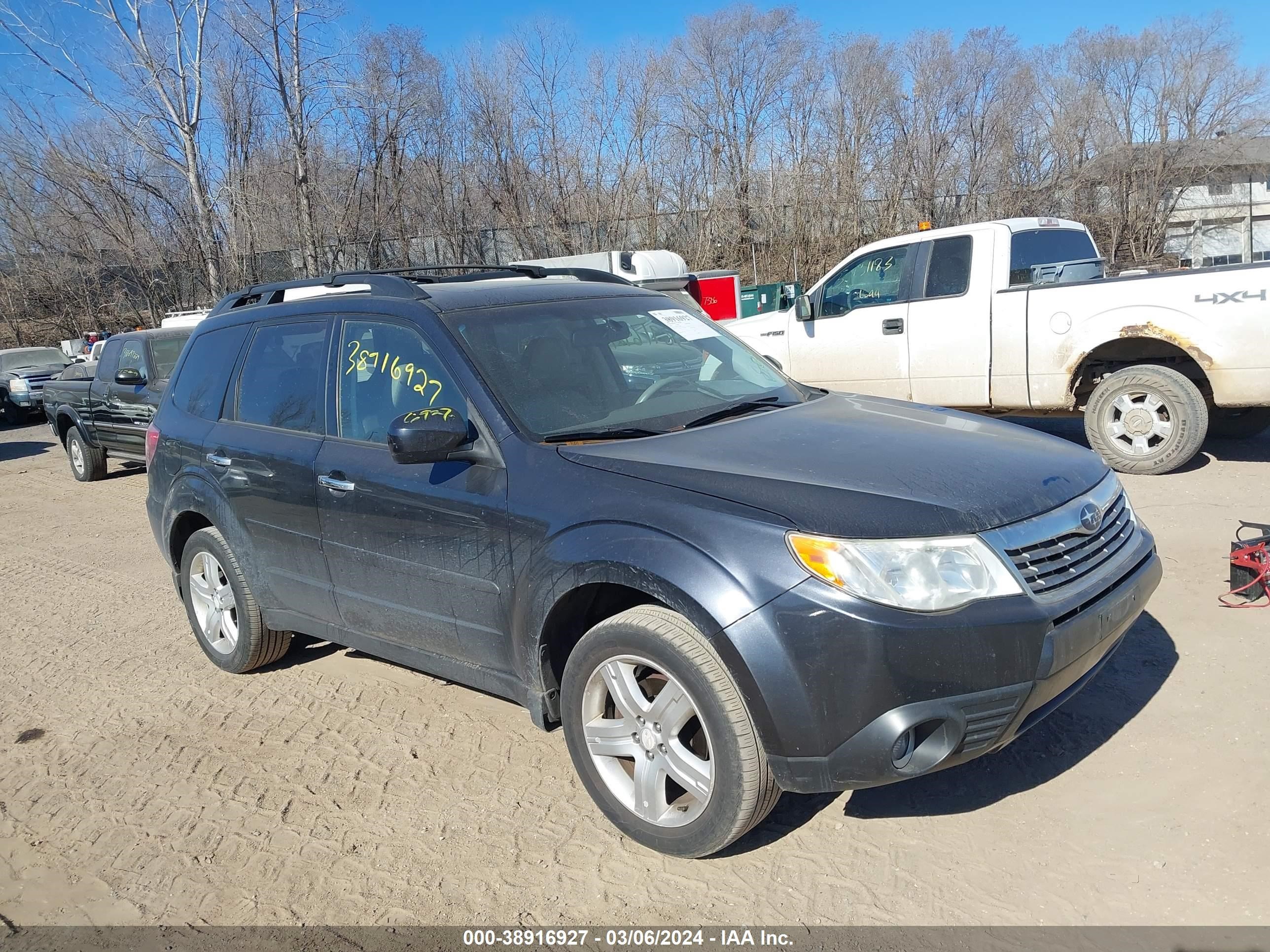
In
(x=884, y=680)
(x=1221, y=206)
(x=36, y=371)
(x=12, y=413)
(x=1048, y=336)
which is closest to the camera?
(x=884, y=680)

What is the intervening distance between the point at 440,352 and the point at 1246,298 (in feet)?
19.2

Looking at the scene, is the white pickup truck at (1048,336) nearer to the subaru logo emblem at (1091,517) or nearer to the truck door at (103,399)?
the subaru logo emblem at (1091,517)

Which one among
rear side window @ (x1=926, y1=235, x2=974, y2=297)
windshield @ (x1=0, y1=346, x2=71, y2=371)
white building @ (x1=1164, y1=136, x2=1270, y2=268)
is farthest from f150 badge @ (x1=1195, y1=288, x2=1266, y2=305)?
windshield @ (x1=0, y1=346, x2=71, y2=371)

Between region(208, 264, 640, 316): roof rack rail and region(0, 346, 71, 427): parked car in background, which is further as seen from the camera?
region(0, 346, 71, 427): parked car in background

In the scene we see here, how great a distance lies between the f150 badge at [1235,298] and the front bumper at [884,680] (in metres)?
5.11

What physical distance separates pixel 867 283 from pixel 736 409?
216 inches

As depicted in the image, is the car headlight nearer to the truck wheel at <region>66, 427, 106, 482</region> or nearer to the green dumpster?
the truck wheel at <region>66, 427, 106, 482</region>

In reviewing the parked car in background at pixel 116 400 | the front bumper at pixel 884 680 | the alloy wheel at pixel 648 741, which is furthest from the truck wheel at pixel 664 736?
the parked car in background at pixel 116 400

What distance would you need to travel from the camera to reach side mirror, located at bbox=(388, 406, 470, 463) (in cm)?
331

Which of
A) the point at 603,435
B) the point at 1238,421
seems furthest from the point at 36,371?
the point at 1238,421

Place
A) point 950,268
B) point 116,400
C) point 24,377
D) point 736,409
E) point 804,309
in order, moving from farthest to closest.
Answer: point 24,377 → point 116,400 → point 804,309 → point 950,268 → point 736,409

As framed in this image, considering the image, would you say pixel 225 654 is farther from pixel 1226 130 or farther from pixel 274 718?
pixel 1226 130

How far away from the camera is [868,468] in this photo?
3076mm

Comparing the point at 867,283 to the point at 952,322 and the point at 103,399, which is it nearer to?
the point at 952,322
